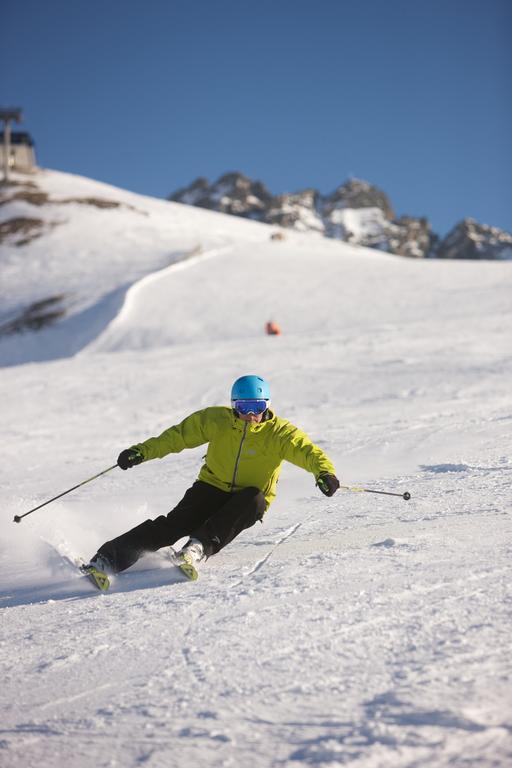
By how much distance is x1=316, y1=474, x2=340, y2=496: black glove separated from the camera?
4.31m

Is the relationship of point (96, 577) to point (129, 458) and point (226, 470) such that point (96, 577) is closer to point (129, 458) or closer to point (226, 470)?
point (129, 458)

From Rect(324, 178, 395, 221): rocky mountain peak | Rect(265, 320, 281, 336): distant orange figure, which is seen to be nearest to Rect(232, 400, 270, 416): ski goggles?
Rect(265, 320, 281, 336): distant orange figure

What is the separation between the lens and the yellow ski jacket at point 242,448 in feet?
15.1

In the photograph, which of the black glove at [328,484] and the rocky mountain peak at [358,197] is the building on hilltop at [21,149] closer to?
the black glove at [328,484]

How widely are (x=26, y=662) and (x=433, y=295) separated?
22714 millimetres

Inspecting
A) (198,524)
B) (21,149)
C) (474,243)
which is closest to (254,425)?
(198,524)

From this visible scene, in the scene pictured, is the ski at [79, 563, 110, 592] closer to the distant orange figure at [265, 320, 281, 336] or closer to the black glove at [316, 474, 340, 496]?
the black glove at [316, 474, 340, 496]

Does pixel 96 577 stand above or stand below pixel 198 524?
below

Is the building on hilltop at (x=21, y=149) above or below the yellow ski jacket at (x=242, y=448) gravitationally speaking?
Result: above

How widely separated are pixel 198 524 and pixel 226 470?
1.32ft

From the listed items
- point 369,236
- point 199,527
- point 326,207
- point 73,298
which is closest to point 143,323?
point 73,298

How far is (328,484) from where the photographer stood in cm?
433

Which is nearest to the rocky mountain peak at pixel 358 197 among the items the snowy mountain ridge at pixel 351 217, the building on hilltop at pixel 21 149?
the snowy mountain ridge at pixel 351 217

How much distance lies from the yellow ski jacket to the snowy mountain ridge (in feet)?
504
